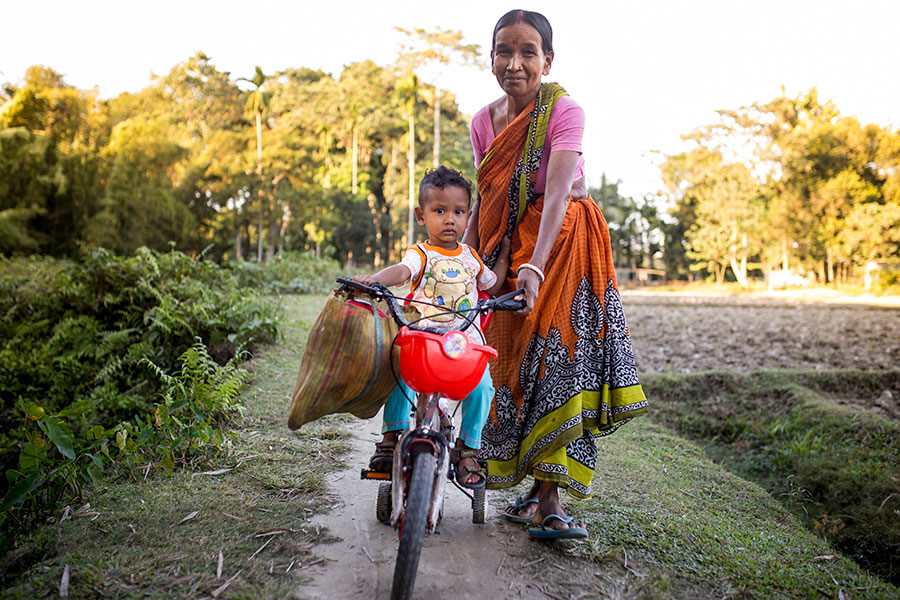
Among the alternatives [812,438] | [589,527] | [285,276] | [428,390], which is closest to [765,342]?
[812,438]

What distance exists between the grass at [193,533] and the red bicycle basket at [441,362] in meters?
0.84

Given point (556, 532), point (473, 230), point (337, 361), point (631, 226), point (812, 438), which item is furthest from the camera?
point (631, 226)

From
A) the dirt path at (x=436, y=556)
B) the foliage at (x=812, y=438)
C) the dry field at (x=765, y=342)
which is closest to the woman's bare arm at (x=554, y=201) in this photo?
the dirt path at (x=436, y=556)

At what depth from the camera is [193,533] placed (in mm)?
2539

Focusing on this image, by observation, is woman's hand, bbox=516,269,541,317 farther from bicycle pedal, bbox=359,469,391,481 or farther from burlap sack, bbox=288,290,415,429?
bicycle pedal, bbox=359,469,391,481

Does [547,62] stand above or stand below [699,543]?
above

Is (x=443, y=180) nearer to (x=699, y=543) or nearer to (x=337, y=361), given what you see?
(x=337, y=361)

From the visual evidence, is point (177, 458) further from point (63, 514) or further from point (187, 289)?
point (187, 289)

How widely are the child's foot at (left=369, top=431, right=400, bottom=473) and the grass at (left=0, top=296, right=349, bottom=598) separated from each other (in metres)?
0.40

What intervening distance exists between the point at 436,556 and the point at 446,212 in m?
1.38

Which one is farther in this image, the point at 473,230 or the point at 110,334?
the point at 110,334

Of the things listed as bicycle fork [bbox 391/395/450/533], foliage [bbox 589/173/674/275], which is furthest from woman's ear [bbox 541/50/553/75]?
foliage [bbox 589/173/674/275]

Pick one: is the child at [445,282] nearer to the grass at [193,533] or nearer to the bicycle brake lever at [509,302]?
the bicycle brake lever at [509,302]

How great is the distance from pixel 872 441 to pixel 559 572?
3498 millimetres
